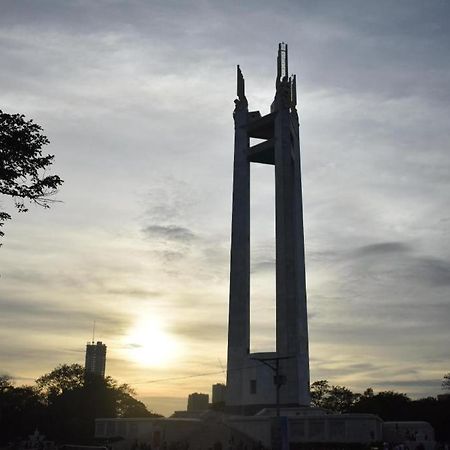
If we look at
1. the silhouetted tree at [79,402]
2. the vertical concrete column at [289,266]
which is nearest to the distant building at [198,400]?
the silhouetted tree at [79,402]

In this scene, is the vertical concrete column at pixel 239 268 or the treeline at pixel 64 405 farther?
the treeline at pixel 64 405

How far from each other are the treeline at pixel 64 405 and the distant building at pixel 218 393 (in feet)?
49.3

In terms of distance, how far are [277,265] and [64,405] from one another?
132 feet

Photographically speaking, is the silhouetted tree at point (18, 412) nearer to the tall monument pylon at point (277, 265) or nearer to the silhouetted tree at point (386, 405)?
the tall monument pylon at point (277, 265)

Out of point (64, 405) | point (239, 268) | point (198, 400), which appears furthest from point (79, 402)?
point (239, 268)

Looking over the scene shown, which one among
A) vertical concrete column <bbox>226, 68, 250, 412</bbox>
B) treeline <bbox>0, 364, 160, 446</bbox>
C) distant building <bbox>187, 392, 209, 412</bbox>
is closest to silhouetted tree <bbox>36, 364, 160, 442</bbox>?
treeline <bbox>0, 364, 160, 446</bbox>

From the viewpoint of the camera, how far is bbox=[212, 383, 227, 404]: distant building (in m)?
75.6

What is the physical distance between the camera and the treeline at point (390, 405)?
234 ft

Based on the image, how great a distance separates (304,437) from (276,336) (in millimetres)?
12867

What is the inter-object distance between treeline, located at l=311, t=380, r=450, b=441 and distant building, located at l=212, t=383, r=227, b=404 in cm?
1867

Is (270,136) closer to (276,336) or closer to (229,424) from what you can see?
(276,336)

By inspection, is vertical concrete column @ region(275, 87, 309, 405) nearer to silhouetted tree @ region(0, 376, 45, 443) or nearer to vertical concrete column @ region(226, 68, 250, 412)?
vertical concrete column @ region(226, 68, 250, 412)

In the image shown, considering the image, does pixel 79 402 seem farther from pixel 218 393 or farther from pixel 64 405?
pixel 218 393

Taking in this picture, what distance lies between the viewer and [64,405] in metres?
80.2
